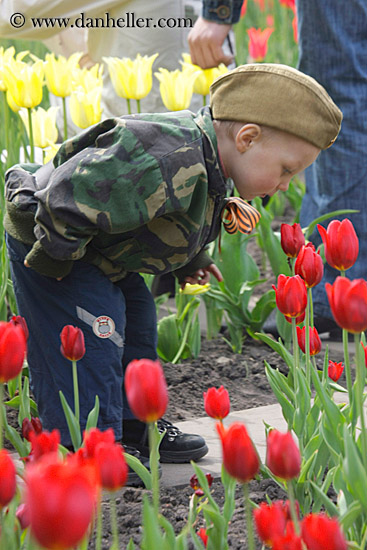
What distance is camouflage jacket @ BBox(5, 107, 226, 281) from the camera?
5.24 feet

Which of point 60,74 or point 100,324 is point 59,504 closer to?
point 100,324

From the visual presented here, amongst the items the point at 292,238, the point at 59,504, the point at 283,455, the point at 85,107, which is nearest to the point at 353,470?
the point at 283,455

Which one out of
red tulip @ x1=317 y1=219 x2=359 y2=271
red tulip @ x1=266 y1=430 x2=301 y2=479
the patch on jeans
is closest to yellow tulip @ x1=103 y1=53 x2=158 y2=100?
the patch on jeans

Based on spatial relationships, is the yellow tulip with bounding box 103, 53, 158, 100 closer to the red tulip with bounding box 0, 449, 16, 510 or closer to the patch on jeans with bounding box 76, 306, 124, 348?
the patch on jeans with bounding box 76, 306, 124, 348

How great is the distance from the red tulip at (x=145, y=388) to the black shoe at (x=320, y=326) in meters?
2.02

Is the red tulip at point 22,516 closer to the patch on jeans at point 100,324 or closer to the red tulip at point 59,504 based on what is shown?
the red tulip at point 59,504

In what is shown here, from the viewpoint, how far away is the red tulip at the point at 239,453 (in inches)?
33.7

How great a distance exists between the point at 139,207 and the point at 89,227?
106mm

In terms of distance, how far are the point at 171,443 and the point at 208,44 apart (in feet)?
4.50

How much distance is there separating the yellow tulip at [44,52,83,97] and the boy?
585 mm

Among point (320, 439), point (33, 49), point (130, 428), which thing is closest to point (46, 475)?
point (320, 439)

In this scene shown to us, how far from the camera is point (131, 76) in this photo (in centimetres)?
234

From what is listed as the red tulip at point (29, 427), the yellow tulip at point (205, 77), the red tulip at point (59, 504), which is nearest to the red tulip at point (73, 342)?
the red tulip at point (29, 427)

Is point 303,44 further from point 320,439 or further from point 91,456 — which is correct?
point 91,456
